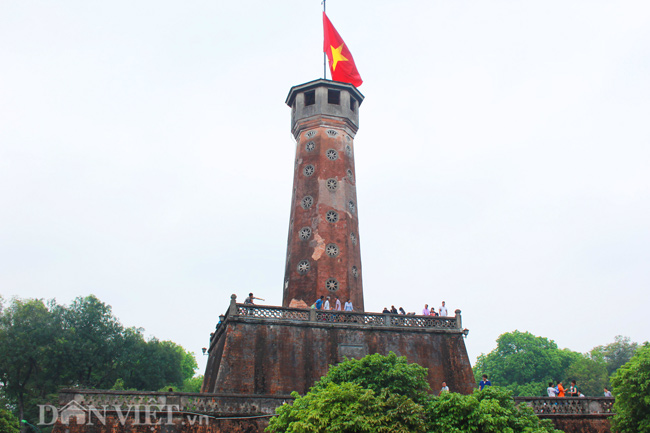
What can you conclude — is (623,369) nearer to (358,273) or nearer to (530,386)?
(358,273)

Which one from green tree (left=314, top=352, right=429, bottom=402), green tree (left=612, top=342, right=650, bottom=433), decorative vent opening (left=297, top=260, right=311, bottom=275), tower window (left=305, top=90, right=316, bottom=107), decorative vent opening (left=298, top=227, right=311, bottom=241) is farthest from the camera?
tower window (left=305, top=90, right=316, bottom=107)

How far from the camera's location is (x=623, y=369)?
17984 mm

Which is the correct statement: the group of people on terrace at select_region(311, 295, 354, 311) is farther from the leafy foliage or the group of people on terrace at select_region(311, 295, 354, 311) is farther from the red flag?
the leafy foliage

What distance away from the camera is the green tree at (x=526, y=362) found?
2154 inches

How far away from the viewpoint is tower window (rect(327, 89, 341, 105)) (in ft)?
107

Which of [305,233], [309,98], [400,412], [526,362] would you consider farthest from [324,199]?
[526,362]

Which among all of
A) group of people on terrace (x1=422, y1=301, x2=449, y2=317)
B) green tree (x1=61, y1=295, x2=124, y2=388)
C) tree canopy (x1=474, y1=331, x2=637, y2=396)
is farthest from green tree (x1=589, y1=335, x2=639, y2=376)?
green tree (x1=61, y1=295, x2=124, y2=388)

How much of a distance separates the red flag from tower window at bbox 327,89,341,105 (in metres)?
0.91

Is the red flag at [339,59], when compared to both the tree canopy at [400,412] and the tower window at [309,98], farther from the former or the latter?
the tree canopy at [400,412]

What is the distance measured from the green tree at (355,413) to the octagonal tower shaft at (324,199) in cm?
1171

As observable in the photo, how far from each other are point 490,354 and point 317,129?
3980 centimetres

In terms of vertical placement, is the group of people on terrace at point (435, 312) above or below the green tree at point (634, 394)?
above

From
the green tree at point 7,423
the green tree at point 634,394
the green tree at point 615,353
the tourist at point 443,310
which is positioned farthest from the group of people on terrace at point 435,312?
the green tree at point 615,353

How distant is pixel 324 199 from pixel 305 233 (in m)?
2.16
